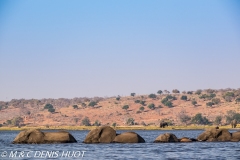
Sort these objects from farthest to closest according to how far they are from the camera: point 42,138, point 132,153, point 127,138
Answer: point 42,138
point 127,138
point 132,153

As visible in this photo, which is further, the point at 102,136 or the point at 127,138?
the point at 102,136

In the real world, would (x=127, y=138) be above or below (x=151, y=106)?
below

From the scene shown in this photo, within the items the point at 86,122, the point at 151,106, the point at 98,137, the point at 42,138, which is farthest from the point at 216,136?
the point at 151,106

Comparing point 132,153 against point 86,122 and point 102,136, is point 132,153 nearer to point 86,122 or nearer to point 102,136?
point 102,136

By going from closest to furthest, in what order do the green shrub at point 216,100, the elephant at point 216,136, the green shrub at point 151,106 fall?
the elephant at point 216,136 < the green shrub at point 216,100 < the green shrub at point 151,106

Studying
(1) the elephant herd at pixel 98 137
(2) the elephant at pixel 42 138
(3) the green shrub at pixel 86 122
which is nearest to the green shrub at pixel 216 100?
(3) the green shrub at pixel 86 122

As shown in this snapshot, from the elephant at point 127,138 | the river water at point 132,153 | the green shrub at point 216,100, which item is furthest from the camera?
the green shrub at point 216,100

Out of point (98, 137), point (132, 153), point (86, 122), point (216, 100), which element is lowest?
point (132, 153)

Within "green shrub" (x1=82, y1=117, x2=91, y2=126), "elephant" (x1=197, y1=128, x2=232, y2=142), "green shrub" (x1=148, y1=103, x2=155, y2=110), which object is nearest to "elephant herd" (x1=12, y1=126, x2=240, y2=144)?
"elephant" (x1=197, y1=128, x2=232, y2=142)

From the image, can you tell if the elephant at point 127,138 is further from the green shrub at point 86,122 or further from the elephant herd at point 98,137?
the green shrub at point 86,122

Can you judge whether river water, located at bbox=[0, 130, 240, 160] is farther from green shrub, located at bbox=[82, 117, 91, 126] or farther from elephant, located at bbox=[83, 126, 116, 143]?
green shrub, located at bbox=[82, 117, 91, 126]

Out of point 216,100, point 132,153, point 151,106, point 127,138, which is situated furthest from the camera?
point 151,106

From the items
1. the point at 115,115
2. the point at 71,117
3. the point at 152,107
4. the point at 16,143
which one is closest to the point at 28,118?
the point at 71,117

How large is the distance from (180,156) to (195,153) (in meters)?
2.92
